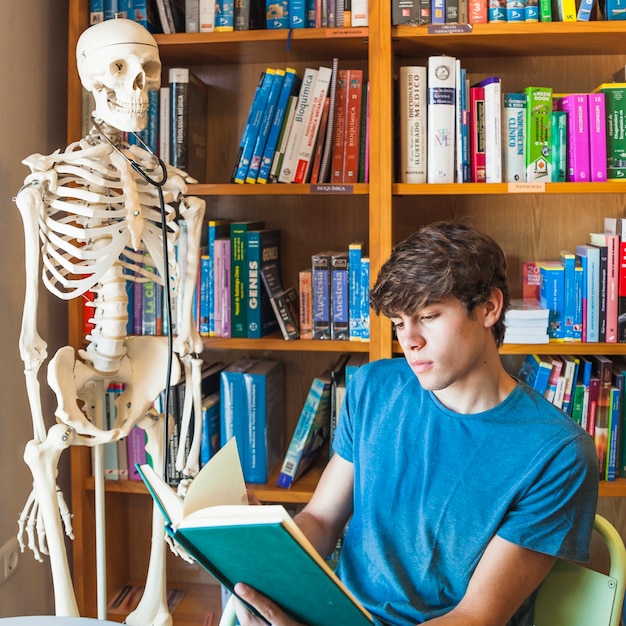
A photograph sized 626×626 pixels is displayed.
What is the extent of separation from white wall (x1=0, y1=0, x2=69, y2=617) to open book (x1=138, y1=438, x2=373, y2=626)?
3.24 ft

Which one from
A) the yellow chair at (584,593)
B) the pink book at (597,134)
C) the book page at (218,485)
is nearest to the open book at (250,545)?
the book page at (218,485)

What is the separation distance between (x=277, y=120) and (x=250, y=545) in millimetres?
1322

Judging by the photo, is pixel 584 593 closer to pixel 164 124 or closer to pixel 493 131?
pixel 493 131

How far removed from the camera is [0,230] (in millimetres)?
1863

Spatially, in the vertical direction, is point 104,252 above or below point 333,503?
above

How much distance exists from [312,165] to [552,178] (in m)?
0.60

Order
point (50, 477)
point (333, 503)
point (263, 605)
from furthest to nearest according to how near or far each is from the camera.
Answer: point (50, 477) < point (333, 503) < point (263, 605)

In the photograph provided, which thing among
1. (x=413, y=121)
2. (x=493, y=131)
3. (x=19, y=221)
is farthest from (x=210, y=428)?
(x=493, y=131)

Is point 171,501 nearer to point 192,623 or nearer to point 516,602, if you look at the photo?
point 516,602

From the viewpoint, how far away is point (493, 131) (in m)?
1.98

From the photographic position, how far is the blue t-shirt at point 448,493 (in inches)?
47.9

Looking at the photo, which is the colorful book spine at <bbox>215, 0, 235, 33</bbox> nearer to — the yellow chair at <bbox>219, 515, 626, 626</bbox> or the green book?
the green book

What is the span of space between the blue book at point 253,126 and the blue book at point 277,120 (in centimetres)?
3

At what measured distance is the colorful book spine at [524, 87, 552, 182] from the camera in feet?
6.51
